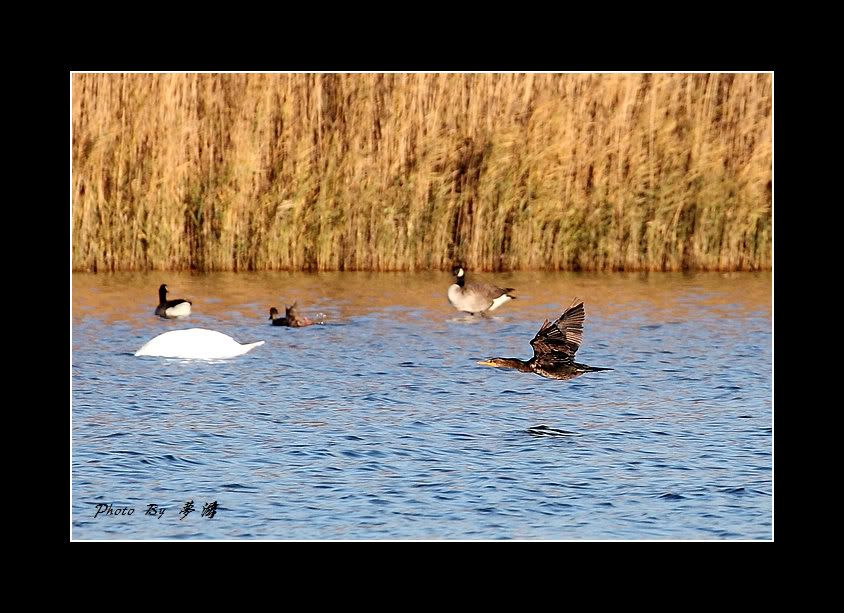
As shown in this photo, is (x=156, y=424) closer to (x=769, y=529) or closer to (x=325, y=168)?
(x=769, y=529)

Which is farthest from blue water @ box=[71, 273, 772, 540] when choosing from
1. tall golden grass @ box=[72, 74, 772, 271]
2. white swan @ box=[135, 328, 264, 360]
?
tall golden grass @ box=[72, 74, 772, 271]

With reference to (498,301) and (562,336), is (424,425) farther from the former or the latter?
(498,301)

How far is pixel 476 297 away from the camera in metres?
11.8

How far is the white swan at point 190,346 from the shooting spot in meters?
9.68

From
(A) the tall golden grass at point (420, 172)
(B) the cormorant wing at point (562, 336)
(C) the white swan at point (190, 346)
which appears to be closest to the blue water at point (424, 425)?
(C) the white swan at point (190, 346)

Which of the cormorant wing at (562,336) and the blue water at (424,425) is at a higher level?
the cormorant wing at (562,336)

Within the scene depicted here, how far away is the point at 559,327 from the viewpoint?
28.1ft

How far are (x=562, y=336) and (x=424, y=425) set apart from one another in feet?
4.15

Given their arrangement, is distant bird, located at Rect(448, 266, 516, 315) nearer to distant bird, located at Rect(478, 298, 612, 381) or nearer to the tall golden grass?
the tall golden grass

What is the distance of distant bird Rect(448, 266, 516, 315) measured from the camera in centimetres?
1176

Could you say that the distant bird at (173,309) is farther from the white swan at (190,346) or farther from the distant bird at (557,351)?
the distant bird at (557,351)

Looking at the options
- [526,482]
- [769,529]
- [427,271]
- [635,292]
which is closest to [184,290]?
[427,271]

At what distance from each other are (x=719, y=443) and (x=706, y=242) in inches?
234

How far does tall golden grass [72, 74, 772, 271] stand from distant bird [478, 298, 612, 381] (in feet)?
14.9
